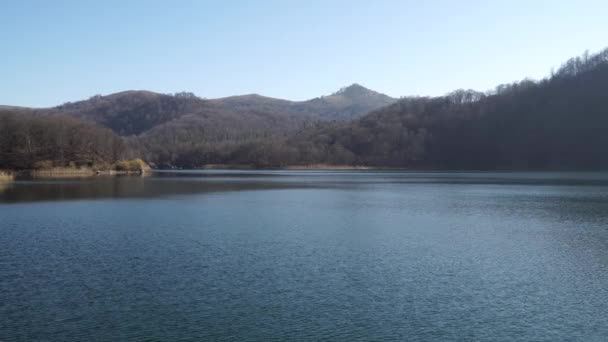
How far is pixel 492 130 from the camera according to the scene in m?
140

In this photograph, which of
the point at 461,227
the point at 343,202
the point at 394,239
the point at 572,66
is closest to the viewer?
the point at 394,239

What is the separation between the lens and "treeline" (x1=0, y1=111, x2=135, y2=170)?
8588 cm

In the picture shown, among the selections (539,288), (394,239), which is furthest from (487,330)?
(394,239)

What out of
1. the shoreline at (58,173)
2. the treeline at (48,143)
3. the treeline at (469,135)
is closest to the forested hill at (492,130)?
the treeline at (469,135)

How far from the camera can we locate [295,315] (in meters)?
12.1

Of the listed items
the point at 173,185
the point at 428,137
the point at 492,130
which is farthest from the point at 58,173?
the point at 492,130

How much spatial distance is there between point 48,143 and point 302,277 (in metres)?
87.6

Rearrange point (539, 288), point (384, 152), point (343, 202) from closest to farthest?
1. point (539, 288)
2. point (343, 202)
3. point (384, 152)

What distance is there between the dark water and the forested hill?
3816 inches

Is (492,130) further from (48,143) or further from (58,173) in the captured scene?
(48,143)

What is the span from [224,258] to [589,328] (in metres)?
11.5

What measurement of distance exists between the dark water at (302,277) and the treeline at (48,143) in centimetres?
6357

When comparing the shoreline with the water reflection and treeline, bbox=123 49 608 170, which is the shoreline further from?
treeline, bbox=123 49 608 170

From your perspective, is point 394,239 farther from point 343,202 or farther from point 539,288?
point 343,202
